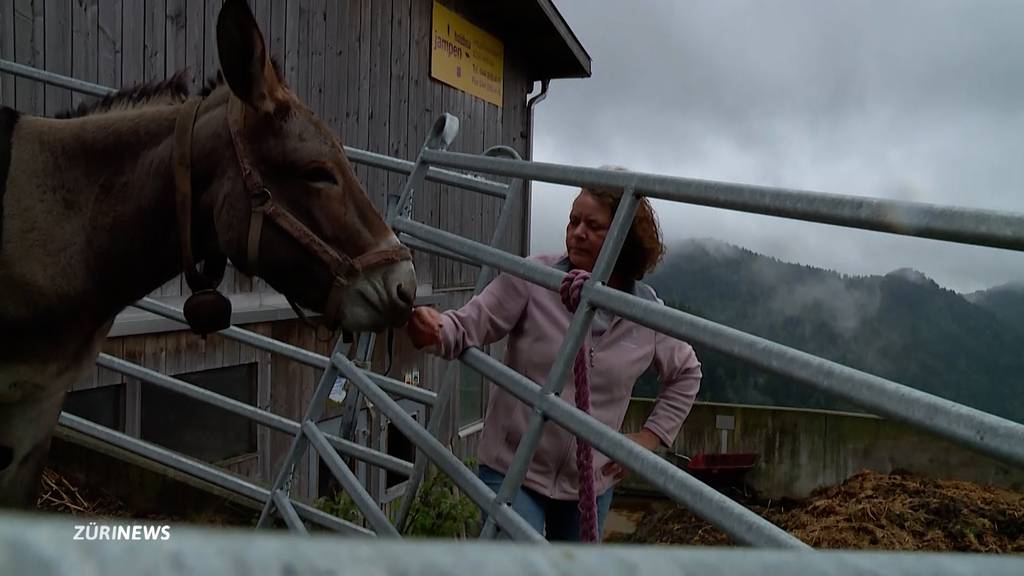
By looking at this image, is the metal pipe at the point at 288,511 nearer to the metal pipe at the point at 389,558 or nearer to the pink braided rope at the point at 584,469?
the pink braided rope at the point at 584,469

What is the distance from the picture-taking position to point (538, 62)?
346 inches

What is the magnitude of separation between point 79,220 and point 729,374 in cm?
926

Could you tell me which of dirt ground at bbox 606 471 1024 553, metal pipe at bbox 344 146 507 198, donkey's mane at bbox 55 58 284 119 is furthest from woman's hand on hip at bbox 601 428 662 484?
dirt ground at bbox 606 471 1024 553

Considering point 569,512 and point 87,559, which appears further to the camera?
point 569,512

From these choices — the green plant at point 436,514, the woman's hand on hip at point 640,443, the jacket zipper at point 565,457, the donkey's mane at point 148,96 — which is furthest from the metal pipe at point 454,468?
the green plant at point 436,514

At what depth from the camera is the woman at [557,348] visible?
2.02m

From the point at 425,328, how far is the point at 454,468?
397 mm

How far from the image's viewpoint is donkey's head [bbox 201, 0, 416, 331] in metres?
1.91

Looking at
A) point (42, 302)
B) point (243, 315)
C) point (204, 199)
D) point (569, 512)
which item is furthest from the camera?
point (243, 315)

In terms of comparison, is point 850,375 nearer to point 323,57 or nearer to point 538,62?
point 323,57

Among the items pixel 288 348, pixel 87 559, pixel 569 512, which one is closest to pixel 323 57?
pixel 288 348

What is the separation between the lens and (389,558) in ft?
1.10

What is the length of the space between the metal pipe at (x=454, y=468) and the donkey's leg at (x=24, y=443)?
35.7 inches

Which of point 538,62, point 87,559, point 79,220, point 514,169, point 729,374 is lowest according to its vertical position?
point 729,374
